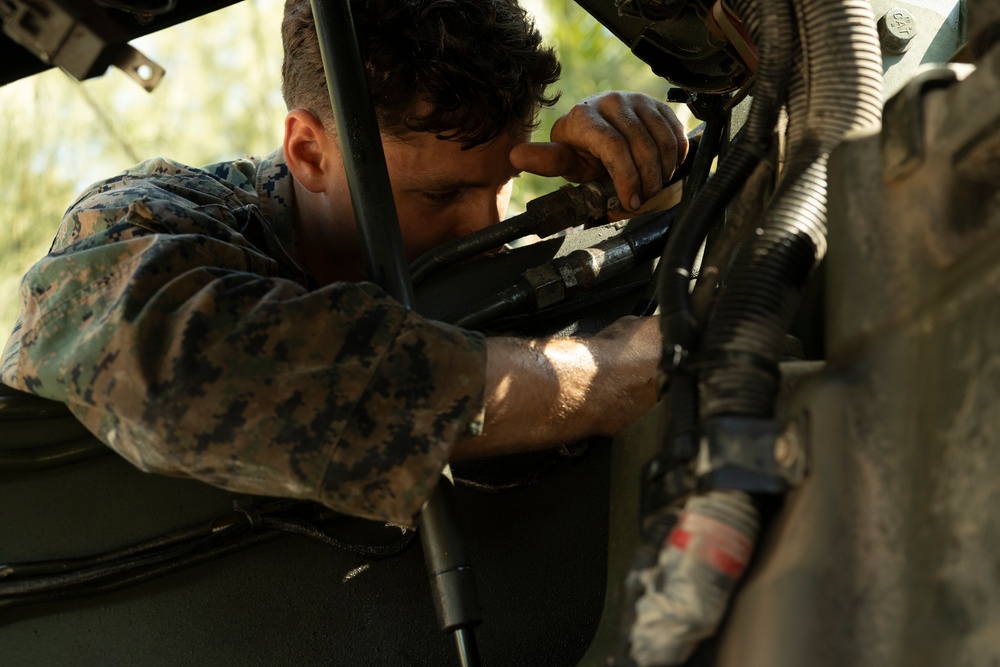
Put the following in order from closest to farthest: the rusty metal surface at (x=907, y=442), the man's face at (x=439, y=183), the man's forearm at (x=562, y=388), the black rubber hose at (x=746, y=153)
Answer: the rusty metal surface at (x=907, y=442), the black rubber hose at (x=746, y=153), the man's forearm at (x=562, y=388), the man's face at (x=439, y=183)

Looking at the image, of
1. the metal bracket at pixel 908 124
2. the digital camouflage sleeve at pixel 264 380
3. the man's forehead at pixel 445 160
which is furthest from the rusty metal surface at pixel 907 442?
the man's forehead at pixel 445 160

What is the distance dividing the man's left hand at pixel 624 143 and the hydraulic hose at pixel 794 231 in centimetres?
71

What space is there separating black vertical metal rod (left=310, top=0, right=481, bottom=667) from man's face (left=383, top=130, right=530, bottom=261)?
0.49 meters

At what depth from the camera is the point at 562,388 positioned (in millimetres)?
1155

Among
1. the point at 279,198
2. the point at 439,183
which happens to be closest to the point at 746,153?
the point at 439,183

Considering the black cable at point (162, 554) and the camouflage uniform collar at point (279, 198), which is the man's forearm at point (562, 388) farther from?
the camouflage uniform collar at point (279, 198)

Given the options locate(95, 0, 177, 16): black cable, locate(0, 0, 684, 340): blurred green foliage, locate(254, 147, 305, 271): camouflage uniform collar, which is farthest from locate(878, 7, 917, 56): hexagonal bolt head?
locate(0, 0, 684, 340): blurred green foliage

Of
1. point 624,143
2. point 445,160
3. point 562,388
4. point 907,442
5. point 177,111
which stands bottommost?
point 907,442

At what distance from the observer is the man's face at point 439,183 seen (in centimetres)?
175

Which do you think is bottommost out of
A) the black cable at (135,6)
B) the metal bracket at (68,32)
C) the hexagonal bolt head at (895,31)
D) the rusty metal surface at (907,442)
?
the rusty metal surface at (907,442)

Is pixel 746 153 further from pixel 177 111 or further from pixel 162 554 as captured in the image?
pixel 177 111

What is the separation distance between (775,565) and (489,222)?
1.20 m

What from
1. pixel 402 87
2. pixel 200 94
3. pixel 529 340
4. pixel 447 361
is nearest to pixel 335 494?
pixel 447 361

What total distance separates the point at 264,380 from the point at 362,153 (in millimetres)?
337
